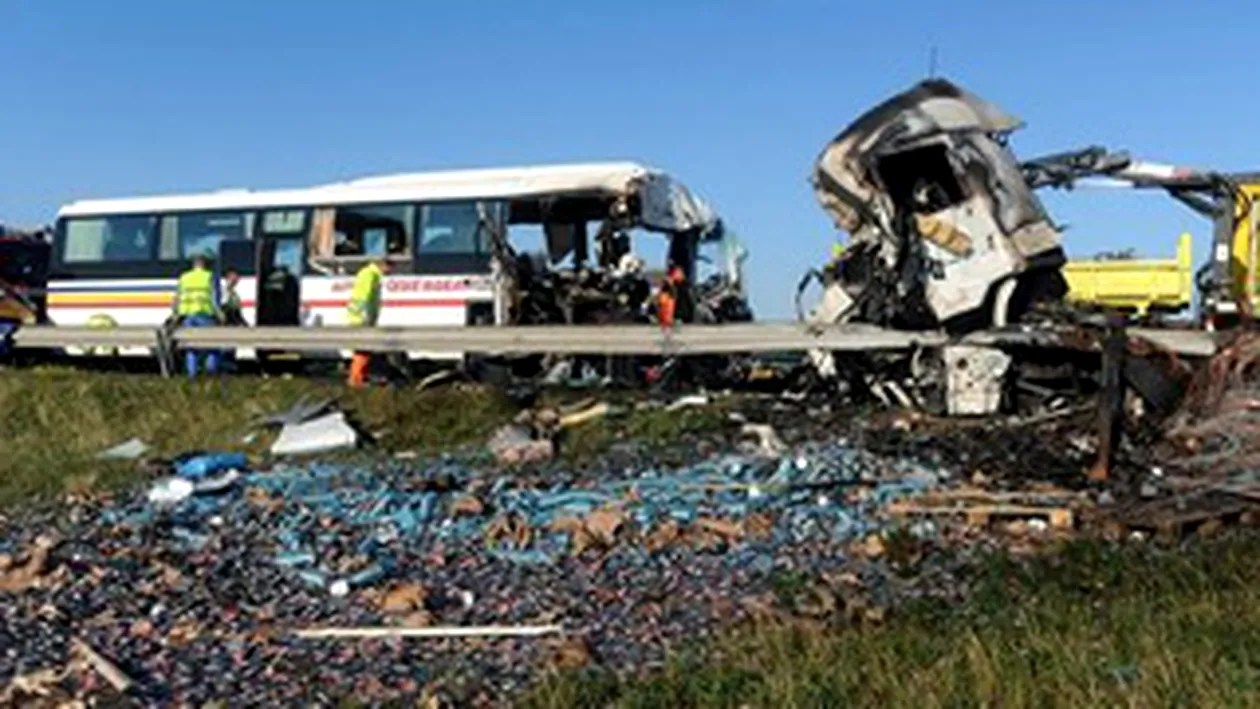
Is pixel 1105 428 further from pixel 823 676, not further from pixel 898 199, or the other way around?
pixel 823 676

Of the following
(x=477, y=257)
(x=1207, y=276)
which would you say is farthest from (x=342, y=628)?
(x=1207, y=276)

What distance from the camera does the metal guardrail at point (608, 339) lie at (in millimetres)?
11062

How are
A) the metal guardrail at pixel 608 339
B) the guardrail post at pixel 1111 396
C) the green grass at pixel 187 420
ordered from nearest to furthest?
1. the guardrail post at pixel 1111 396
2. the metal guardrail at pixel 608 339
3. the green grass at pixel 187 420

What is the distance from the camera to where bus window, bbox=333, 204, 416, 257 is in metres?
19.5

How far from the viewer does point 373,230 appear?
1989 centimetres

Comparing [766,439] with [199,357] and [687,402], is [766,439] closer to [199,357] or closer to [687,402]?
[687,402]

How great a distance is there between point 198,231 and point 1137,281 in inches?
645

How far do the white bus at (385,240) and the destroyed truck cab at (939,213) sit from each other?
20.7ft

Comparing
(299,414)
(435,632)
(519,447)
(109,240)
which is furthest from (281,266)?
(435,632)

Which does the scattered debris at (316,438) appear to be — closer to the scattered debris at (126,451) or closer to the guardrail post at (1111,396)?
the scattered debris at (126,451)

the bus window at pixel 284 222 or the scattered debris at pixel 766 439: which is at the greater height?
the bus window at pixel 284 222

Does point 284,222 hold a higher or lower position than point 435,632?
higher

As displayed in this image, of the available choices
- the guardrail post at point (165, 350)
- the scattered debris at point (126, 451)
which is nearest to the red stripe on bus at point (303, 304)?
the guardrail post at point (165, 350)

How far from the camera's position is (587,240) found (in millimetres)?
18828
